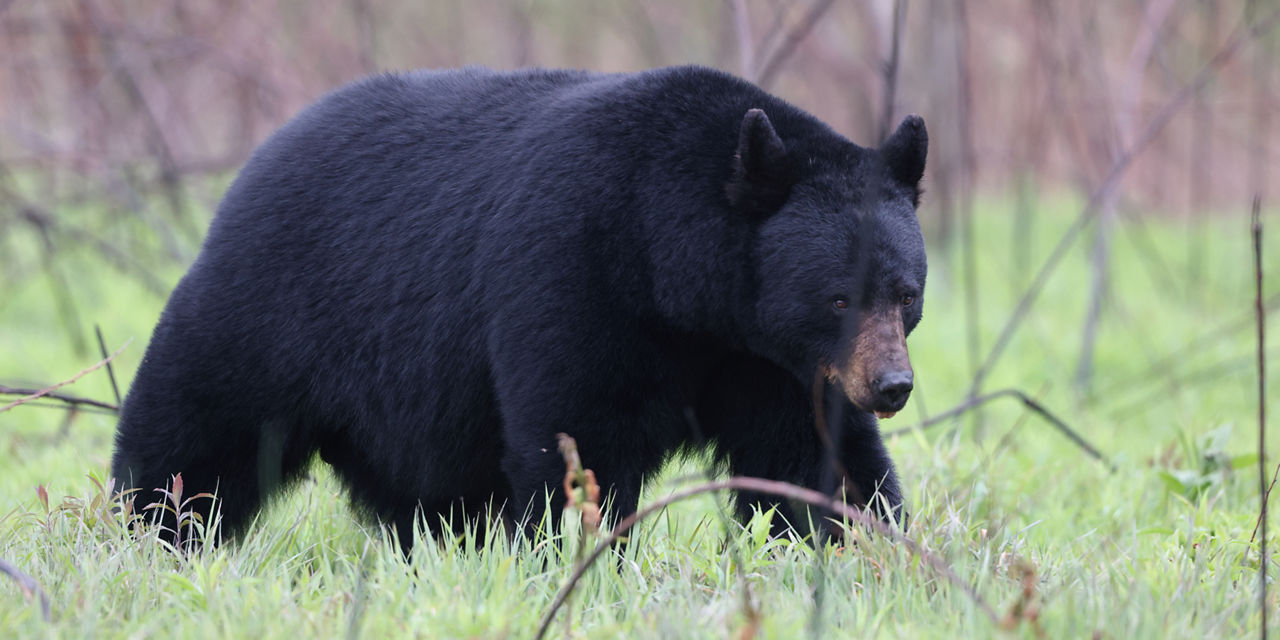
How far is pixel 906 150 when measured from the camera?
3244 mm

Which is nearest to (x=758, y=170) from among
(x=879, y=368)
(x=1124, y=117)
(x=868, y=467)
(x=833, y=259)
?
(x=833, y=259)

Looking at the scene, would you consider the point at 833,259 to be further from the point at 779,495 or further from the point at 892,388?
the point at 779,495

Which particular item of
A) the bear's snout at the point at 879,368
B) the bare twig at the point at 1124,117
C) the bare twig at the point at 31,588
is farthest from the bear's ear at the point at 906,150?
the bare twig at the point at 1124,117

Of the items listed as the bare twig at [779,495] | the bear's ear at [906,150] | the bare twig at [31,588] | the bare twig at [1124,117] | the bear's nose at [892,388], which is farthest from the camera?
the bare twig at [1124,117]

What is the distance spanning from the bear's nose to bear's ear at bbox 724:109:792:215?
1.72 feet

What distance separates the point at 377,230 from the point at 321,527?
0.85 m

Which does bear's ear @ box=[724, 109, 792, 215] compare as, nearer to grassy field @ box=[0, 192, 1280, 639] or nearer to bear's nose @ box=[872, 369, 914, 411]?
bear's nose @ box=[872, 369, 914, 411]

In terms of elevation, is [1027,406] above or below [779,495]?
below

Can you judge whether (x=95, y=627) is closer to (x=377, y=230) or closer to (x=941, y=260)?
(x=377, y=230)

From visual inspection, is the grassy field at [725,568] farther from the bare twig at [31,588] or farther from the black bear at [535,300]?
the black bear at [535,300]

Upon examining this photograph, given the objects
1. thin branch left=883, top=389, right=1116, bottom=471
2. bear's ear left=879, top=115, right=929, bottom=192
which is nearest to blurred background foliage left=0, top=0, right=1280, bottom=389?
bear's ear left=879, top=115, right=929, bottom=192

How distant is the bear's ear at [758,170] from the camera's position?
3021 millimetres

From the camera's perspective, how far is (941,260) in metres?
11.5

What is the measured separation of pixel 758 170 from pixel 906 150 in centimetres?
43
